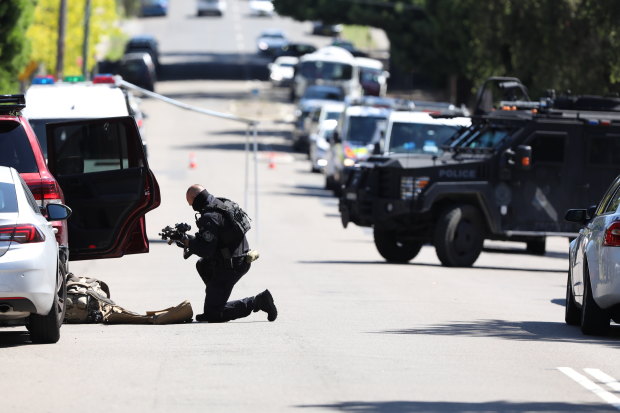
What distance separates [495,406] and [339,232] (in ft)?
68.9

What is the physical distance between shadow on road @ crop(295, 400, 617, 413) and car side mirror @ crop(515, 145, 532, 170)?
42.5ft

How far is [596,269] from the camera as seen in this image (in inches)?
530

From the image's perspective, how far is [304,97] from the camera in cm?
5575

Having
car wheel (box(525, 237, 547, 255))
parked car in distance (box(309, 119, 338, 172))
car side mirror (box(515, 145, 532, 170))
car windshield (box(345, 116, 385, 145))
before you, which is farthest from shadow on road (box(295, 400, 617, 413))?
parked car in distance (box(309, 119, 338, 172))

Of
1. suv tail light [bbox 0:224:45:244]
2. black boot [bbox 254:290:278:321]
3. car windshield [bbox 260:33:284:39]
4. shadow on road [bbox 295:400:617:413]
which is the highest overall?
suv tail light [bbox 0:224:45:244]

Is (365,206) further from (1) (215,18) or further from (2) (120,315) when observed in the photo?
(1) (215,18)

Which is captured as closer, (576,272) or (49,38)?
(576,272)

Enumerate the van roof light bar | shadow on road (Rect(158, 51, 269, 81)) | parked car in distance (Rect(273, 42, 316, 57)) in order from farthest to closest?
shadow on road (Rect(158, 51, 269, 81)), parked car in distance (Rect(273, 42, 316, 57)), the van roof light bar

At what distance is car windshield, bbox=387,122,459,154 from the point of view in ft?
89.3

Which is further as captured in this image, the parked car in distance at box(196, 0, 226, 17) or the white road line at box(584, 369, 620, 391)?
the parked car in distance at box(196, 0, 226, 17)

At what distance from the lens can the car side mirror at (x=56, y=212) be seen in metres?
13.0

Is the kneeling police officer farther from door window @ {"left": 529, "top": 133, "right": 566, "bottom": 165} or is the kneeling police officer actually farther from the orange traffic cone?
the orange traffic cone

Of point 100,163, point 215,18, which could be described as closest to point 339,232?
point 100,163

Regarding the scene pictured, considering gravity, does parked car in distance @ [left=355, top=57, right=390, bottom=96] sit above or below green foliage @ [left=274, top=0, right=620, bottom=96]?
below
